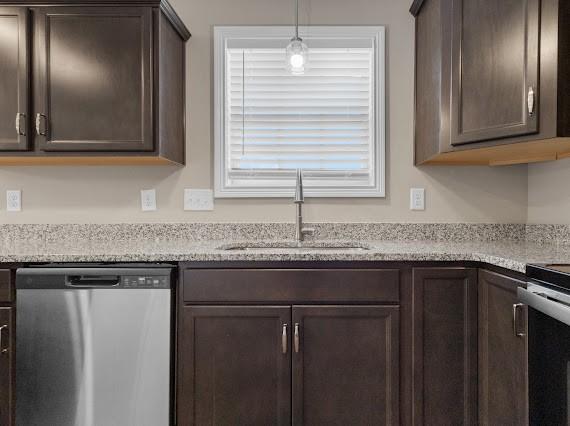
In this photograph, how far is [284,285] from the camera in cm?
170

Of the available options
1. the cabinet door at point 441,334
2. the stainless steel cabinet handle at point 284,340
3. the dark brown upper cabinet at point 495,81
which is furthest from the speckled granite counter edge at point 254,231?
the stainless steel cabinet handle at point 284,340

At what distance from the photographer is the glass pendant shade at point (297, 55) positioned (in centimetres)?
197

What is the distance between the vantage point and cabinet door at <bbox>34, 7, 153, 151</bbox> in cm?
192

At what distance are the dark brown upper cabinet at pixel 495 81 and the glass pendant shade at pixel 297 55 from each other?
2.04 ft

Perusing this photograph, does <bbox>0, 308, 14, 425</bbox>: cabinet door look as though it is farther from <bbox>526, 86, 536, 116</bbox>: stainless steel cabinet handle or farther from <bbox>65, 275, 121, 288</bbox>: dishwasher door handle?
<bbox>526, 86, 536, 116</bbox>: stainless steel cabinet handle

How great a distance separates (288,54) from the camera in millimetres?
1988

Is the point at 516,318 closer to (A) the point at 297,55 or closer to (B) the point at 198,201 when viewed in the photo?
(A) the point at 297,55

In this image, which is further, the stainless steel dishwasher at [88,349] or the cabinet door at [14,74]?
the cabinet door at [14,74]

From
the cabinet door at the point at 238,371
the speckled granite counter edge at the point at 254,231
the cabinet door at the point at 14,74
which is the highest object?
the cabinet door at the point at 14,74

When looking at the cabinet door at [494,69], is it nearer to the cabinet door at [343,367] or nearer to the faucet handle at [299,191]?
the faucet handle at [299,191]

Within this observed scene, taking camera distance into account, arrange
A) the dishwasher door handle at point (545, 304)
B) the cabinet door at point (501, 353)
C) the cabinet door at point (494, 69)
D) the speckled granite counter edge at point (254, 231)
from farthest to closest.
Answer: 1. the speckled granite counter edge at point (254, 231)
2. the cabinet door at point (494, 69)
3. the cabinet door at point (501, 353)
4. the dishwasher door handle at point (545, 304)

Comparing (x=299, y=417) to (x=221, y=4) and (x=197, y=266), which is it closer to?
(x=197, y=266)

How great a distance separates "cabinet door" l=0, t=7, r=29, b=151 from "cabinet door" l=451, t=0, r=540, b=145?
1916 mm

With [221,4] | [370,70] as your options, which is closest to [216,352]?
[370,70]
